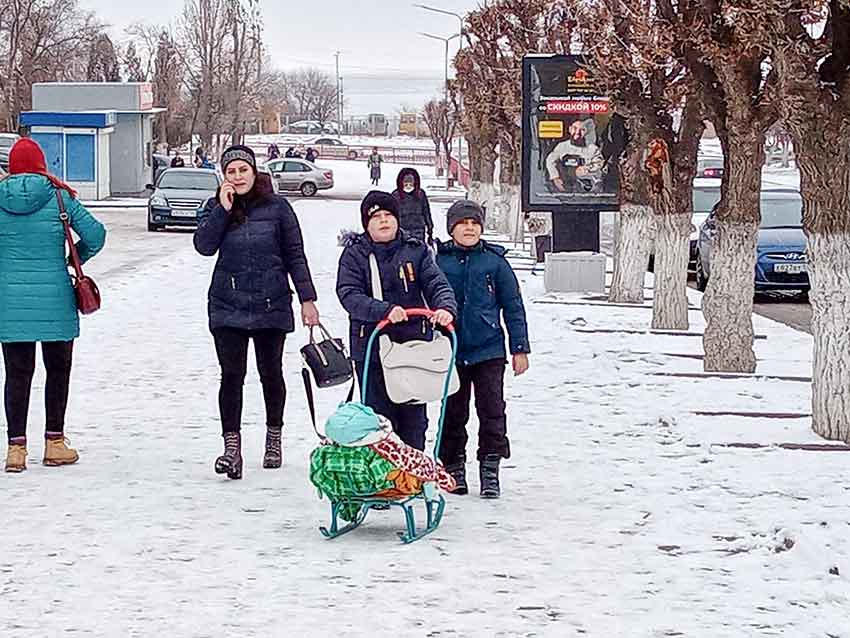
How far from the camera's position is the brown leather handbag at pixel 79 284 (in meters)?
8.45

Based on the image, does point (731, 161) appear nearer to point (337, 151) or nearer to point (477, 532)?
point (477, 532)

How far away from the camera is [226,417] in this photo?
8258mm

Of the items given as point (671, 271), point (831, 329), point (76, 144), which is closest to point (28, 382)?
point (831, 329)

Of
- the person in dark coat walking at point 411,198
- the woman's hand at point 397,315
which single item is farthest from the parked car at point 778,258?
the woman's hand at point 397,315

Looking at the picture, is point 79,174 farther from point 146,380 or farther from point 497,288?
point 497,288

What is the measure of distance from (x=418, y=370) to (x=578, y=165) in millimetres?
12466

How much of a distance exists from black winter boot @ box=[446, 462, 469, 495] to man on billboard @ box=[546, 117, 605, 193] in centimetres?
1188

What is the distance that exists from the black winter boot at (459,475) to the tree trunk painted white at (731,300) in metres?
4.60

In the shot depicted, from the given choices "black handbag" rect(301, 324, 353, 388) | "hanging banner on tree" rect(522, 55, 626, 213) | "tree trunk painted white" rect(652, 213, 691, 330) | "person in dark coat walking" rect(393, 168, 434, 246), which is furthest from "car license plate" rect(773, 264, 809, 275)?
"black handbag" rect(301, 324, 353, 388)

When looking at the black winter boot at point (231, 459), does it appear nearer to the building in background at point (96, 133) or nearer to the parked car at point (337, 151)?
the building in background at point (96, 133)

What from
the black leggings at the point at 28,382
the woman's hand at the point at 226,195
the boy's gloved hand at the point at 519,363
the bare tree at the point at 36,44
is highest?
the bare tree at the point at 36,44

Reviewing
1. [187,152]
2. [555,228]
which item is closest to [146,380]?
[555,228]

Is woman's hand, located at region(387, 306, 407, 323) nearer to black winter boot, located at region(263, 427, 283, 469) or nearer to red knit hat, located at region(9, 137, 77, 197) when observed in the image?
black winter boot, located at region(263, 427, 283, 469)

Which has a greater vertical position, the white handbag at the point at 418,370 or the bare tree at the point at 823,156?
the bare tree at the point at 823,156
